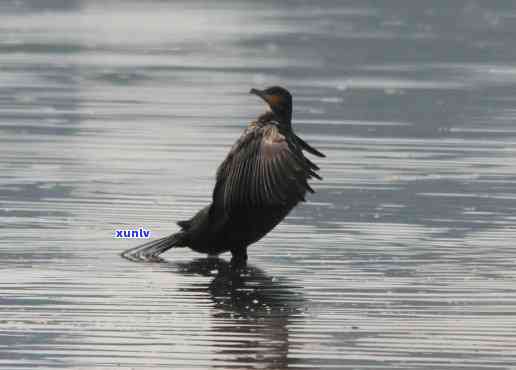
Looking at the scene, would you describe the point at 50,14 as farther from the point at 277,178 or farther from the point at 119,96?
the point at 277,178

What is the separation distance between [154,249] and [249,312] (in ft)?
6.33

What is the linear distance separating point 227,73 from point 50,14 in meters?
21.6

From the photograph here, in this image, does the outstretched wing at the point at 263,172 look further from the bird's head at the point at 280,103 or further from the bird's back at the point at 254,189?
the bird's head at the point at 280,103

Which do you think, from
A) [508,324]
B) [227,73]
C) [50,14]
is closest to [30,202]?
[508,324]

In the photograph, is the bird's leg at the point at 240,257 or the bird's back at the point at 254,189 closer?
the bird's back at the point at 254,189

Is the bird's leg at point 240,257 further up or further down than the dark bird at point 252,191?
further down

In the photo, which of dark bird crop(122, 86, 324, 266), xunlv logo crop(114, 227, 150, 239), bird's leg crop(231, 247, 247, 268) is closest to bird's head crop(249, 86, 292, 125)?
dark bird crop(122, 86, 324, 266)

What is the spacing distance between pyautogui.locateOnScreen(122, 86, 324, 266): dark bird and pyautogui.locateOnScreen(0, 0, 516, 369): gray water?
0.68 feet

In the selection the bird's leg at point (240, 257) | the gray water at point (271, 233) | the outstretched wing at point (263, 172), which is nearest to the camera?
the gray water at point (271, 233)

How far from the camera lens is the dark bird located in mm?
11797

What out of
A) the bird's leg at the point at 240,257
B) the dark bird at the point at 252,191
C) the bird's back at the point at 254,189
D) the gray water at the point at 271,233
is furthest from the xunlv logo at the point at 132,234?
the bird's leg at the point at 240,257

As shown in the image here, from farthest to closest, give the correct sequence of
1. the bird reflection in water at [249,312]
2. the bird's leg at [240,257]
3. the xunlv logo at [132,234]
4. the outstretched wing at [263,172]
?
the xunlv logo at [132,234]
the bird's leg at [240,257]
the outstretched wing at [263,172]
the bird reflection in water at [249,312]

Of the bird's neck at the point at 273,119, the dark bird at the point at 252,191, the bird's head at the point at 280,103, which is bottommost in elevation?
the dark bird at the point at 252,191

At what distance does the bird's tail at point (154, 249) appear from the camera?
1230cm
